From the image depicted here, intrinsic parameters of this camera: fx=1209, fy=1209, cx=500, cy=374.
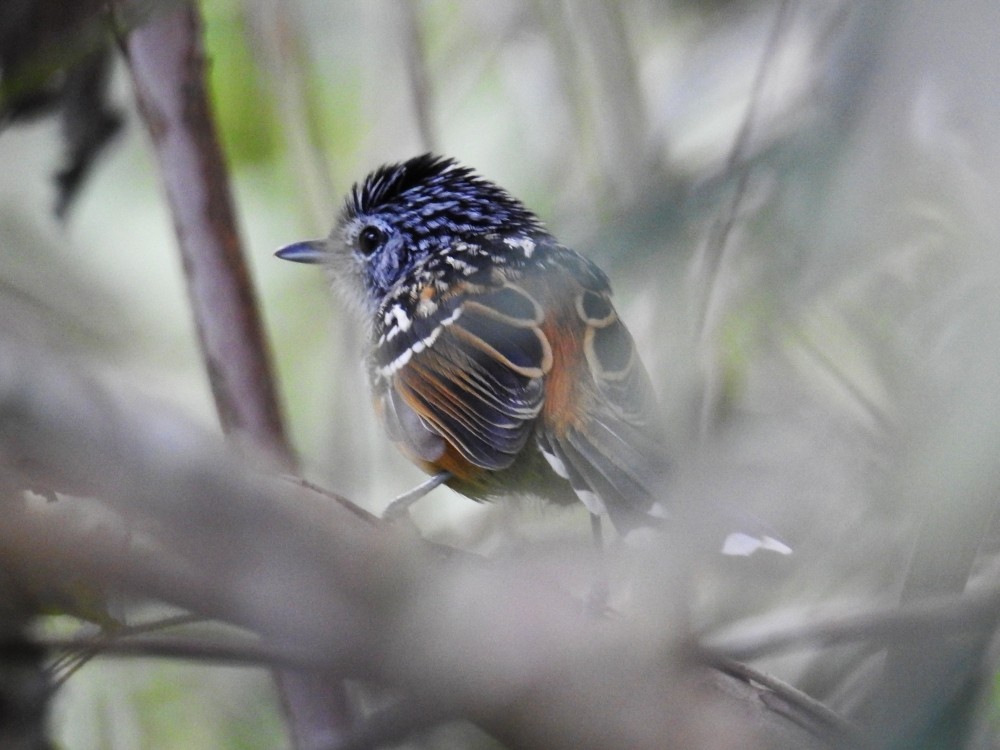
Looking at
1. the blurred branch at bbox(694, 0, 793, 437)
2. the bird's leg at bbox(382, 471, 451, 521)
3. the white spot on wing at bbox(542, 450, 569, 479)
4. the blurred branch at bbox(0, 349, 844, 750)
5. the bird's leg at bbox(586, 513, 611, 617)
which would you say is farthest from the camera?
the bird's leg at bbox(382, 471, 451, 521)

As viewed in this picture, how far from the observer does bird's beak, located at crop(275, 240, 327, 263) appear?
3.93 meters

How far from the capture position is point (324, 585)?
157 centimetres

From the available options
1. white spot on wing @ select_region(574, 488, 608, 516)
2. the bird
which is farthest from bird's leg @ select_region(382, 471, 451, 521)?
white spot on wing @ select_region(574, 488, 608, 516)

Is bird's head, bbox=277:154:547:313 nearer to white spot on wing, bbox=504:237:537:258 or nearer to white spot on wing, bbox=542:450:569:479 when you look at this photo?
white spot on wing, bbox=504:237:537:258

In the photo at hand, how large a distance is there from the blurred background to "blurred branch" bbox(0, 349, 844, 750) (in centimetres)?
17

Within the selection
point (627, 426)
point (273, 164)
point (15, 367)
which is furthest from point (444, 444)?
point (273, 164)

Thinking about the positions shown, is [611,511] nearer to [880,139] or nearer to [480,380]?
[480,380]

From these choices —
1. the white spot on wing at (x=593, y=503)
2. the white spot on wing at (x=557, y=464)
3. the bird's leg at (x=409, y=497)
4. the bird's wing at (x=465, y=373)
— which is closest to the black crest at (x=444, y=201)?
the bird's wing at (x=465, y=373)

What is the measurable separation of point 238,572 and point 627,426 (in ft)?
5.20

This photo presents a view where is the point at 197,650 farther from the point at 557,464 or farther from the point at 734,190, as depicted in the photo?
the point at 557,464

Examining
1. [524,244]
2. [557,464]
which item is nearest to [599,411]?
[557,464]

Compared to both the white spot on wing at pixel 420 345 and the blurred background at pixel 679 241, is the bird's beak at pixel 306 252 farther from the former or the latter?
the white spot on wing at pixel 420 345

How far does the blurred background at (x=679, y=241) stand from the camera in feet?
5.15

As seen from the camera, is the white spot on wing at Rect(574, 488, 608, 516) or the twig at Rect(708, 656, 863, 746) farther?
the white spot on wing at Rect(574, 488, 608, 516)
